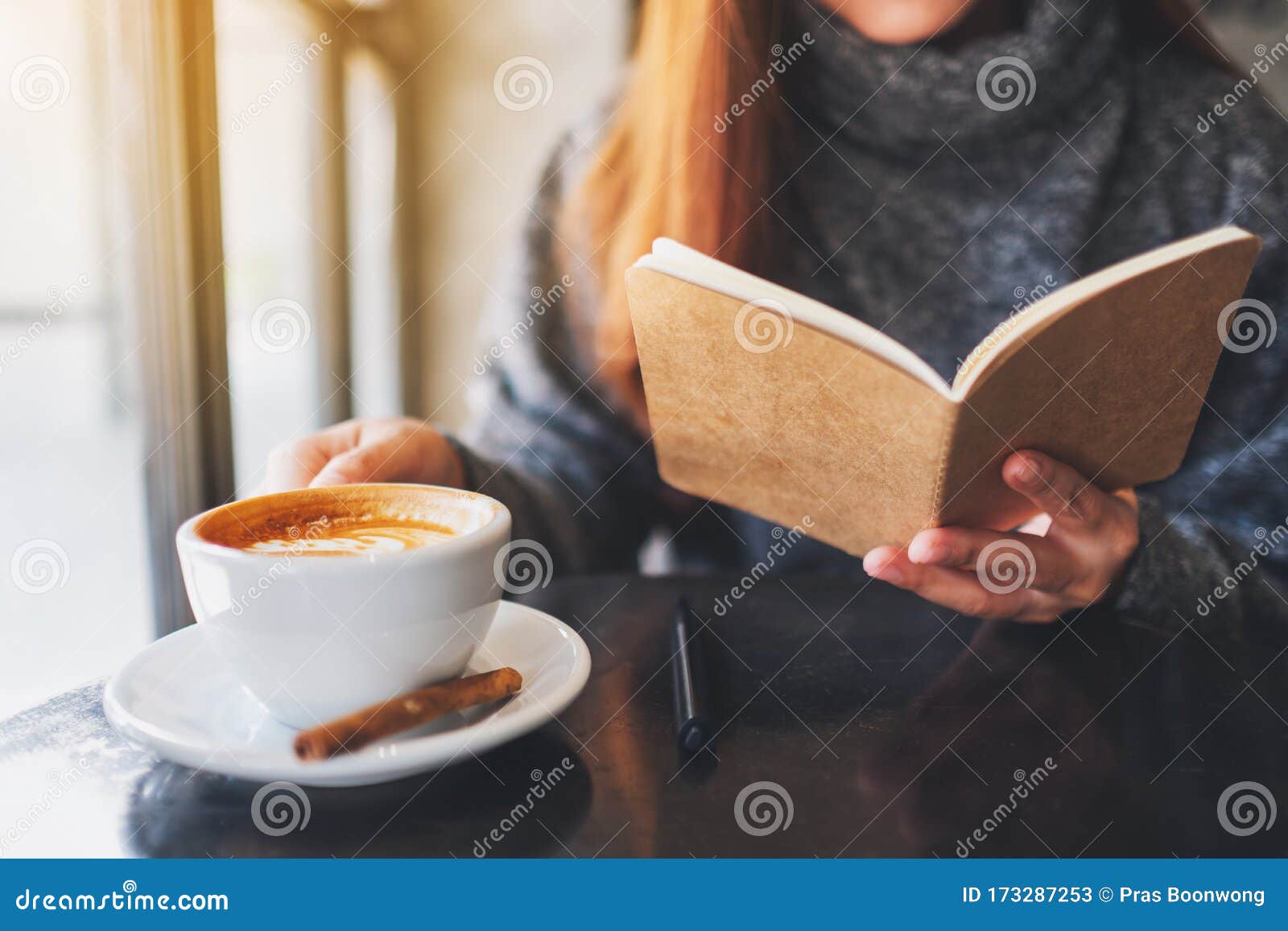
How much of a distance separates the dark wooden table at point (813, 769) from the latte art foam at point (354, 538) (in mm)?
125

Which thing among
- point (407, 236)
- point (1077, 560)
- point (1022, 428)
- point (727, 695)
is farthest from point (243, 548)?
point (407, 236)

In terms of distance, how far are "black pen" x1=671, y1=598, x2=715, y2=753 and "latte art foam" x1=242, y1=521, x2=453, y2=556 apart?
0.17m

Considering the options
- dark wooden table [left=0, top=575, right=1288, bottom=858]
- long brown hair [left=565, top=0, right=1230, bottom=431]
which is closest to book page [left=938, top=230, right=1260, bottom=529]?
dark wooden table [left=0, top=575, right=1288, bottom=858]

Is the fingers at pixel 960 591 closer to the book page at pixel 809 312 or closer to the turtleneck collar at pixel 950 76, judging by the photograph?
the book page at pixel 809 312

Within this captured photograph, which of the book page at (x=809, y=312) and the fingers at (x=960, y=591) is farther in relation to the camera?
the fingers at (x=960, y=591)

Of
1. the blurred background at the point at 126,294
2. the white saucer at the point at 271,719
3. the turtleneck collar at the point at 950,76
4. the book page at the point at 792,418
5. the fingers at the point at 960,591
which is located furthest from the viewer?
the blurred background at the point at 126,294

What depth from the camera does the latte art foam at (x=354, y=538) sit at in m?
0.51

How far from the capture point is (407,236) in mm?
3000

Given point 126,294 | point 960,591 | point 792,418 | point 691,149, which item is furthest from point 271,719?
point 126,294

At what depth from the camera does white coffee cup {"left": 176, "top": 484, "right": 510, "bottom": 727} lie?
0.45 m

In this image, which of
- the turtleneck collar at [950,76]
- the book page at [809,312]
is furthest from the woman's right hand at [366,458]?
the turtleneck collar at [950,76]

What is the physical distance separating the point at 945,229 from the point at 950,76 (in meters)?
0.18

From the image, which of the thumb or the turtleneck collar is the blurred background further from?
the turtleneck collar

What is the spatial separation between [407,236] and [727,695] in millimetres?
2704
